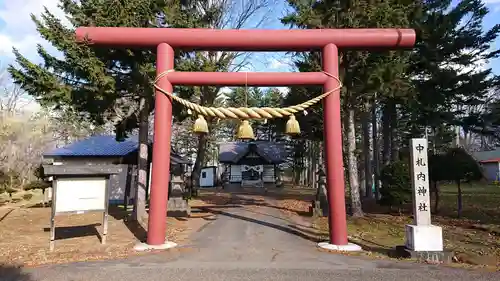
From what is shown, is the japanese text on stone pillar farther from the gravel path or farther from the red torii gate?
the red torii gate

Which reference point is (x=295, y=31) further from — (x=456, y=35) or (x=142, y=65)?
(x=456, y=35)

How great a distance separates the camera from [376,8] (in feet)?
38.7

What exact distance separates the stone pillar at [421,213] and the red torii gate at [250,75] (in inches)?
55.3

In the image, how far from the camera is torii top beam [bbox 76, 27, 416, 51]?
7.91 metres

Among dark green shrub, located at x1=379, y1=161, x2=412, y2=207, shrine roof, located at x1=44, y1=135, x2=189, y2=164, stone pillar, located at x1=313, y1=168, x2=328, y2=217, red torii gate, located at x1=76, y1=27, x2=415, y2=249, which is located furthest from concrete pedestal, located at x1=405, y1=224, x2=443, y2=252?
shrine roof, located at x1=44, y1=135, x2=189, y2=164

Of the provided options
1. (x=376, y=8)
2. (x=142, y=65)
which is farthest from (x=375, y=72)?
(x=142, y=65)

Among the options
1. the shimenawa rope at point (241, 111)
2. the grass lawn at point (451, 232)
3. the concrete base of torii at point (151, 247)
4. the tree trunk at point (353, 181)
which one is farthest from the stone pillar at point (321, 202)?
the concrete base of torii at point (151, 247)

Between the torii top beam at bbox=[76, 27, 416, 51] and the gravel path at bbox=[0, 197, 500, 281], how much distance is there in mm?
4414

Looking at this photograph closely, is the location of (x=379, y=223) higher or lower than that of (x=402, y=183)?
lower

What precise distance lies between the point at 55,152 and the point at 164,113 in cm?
1666

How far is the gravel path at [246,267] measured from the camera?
5.54 metres

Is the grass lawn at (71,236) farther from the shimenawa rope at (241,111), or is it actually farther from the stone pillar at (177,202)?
the shimenawa rope at (241,111)

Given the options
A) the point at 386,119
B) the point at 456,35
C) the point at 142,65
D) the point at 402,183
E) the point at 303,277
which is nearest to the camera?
the point at 303,277

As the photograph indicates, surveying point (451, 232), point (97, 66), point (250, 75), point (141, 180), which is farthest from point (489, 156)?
point (97, 66)
